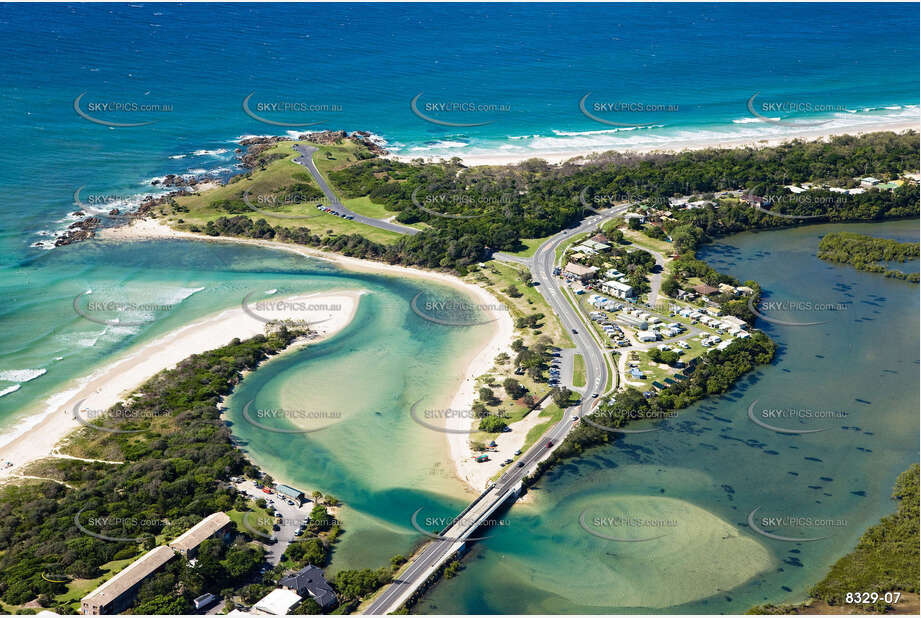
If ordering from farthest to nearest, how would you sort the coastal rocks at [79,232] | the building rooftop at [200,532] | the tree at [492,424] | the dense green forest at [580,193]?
the coastal rocks at [79,232], the dense green forest at [580,193], the tree at [492,424], the building rooftop at [200,532]

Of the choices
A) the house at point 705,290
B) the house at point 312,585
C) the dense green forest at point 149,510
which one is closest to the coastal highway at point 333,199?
the house at point 705,290

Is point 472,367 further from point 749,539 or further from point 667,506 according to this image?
point 749,539

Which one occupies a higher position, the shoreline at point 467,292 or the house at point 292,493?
the shoreline at point 467,292

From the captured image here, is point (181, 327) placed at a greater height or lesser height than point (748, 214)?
lesser

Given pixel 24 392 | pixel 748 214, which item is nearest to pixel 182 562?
pixel 24 392

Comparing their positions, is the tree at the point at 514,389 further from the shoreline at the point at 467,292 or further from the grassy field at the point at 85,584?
the grassy field at the point at 85,584

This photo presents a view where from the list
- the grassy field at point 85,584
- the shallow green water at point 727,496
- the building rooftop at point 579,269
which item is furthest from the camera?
the building rooftop at point 579,269
